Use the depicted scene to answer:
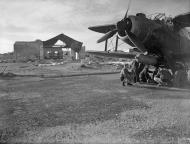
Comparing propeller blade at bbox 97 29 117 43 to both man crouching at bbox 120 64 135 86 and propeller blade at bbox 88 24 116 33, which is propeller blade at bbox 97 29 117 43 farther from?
man crouching at bbox 120 64 135 86

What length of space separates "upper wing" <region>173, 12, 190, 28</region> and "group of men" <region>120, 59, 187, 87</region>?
2182mm

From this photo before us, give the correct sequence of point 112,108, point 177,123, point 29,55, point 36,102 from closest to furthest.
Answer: point 177,123
point 112,108
point 36,102
point 29,55

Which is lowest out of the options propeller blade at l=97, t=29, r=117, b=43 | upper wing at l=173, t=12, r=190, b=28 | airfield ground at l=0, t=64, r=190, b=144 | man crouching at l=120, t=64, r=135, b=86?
airfield ground at l=0, t=64, r=190, b=144

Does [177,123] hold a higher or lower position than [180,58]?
lower

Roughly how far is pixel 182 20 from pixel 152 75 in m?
3.34

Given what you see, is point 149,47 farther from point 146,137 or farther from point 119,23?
point 146,137

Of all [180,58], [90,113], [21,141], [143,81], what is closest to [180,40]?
[180,58]

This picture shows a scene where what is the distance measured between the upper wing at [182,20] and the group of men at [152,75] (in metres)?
2.18

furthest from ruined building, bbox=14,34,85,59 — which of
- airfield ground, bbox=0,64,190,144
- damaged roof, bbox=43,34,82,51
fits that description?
airfield ground, bbox=0,64,190,144

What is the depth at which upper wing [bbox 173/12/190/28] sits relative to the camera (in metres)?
12.1

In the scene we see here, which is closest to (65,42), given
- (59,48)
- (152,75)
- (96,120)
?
(59,48)

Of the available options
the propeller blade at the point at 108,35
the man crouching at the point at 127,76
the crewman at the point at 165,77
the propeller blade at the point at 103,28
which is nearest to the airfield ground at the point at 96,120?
the crewman at the point at 165,77

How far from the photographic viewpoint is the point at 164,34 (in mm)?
12492

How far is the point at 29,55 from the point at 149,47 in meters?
74.0
